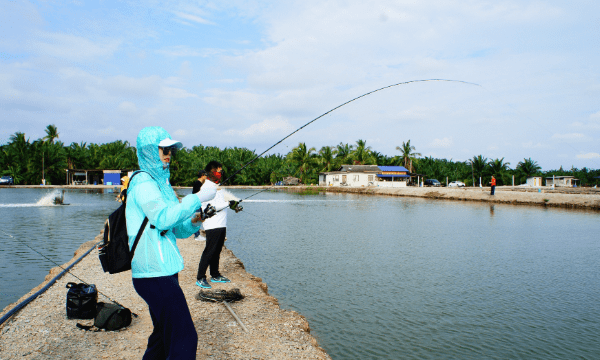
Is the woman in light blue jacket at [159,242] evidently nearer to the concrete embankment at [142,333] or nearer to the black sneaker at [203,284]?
the concrete embankment at [142,333]

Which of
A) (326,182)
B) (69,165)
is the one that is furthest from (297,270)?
(69,165)

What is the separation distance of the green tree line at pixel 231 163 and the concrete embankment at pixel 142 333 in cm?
5954

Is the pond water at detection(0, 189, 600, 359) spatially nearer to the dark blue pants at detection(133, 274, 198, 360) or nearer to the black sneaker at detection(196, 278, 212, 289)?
the black sneaker at detection(196, 278, 212, 289)

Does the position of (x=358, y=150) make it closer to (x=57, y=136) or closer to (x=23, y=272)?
(x=57, y=136)

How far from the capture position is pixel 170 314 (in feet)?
8.14

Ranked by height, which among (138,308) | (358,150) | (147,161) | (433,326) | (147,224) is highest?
(358,150)

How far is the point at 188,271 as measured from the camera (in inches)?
290

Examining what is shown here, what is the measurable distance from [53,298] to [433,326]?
553 centimetres

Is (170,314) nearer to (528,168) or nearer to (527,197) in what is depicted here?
(527,197)

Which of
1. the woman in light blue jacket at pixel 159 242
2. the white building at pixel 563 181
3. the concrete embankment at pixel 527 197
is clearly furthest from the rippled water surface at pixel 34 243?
the white building at pixel 563 181

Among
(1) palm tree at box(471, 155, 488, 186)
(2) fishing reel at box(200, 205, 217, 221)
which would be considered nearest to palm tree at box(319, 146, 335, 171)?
(1) palm tree at box(471, 155, 488, 186)

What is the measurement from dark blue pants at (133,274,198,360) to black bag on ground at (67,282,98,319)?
2813 mm

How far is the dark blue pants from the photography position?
8.05 ft

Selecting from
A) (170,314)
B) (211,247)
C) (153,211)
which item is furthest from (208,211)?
(211,247)
